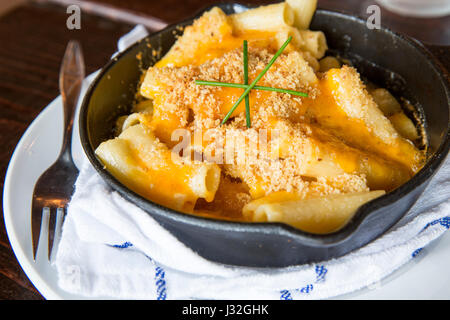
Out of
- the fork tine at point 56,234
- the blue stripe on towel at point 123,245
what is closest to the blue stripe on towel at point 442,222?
the blue stripe on towel at point 123,245

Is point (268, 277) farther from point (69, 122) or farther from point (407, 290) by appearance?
point (69, 122)

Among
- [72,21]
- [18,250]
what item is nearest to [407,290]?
[18,250]

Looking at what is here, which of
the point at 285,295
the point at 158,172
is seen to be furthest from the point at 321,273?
the point at 158,172

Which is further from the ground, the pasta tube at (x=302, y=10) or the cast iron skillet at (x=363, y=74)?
the pasta tube at (x=302, y=10)

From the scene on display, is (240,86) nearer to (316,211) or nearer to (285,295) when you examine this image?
(316,211)

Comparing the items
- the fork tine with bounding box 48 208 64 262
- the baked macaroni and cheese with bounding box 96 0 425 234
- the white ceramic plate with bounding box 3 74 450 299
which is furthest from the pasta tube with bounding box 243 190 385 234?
the fork tine with bounding box 48 208 64 262

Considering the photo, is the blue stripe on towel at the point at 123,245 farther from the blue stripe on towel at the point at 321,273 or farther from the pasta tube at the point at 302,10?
the pasta tube at the point at 302,10
